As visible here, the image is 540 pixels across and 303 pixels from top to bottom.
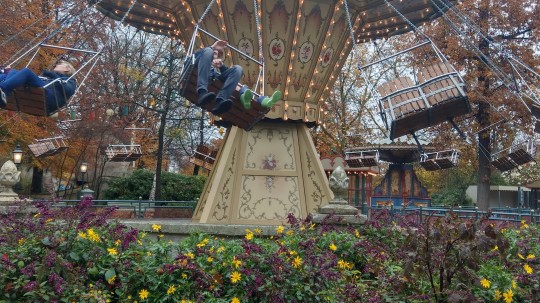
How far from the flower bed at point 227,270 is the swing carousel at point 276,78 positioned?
21.6ft

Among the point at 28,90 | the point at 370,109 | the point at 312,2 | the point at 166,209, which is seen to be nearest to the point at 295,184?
the point at 312,2

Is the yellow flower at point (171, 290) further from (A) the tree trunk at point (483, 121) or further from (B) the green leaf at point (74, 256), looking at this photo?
(A) the tree trunk at point (483, 121)

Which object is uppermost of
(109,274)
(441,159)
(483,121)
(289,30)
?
(483,121)

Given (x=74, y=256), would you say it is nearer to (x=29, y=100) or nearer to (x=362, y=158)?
(x=29, y=100)

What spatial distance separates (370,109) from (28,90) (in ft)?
98.3

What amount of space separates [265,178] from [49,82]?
526 centimetres

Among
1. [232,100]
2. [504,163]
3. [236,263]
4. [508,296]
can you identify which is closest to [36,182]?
[504,163]

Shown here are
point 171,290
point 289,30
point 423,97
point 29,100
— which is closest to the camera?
point 171,290

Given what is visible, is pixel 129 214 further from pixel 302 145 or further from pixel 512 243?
pixel 512 243

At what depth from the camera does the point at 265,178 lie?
13.2 meters

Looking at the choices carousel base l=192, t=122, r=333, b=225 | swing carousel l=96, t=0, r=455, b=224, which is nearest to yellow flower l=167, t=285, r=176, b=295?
swing carousel l=96, t=0, r=455, b=224

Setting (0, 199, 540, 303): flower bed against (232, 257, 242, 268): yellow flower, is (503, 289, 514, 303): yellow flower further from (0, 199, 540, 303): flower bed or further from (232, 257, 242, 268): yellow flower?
(232, 257, 242, 268): yellow flower

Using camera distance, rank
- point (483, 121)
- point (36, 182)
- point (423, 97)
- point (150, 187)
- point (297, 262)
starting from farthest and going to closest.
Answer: point (150, 187) → point (36, 182) → point (483, 121) → point (423, 97) → point (297, 262)

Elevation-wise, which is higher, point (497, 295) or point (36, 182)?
point (36, 182)
